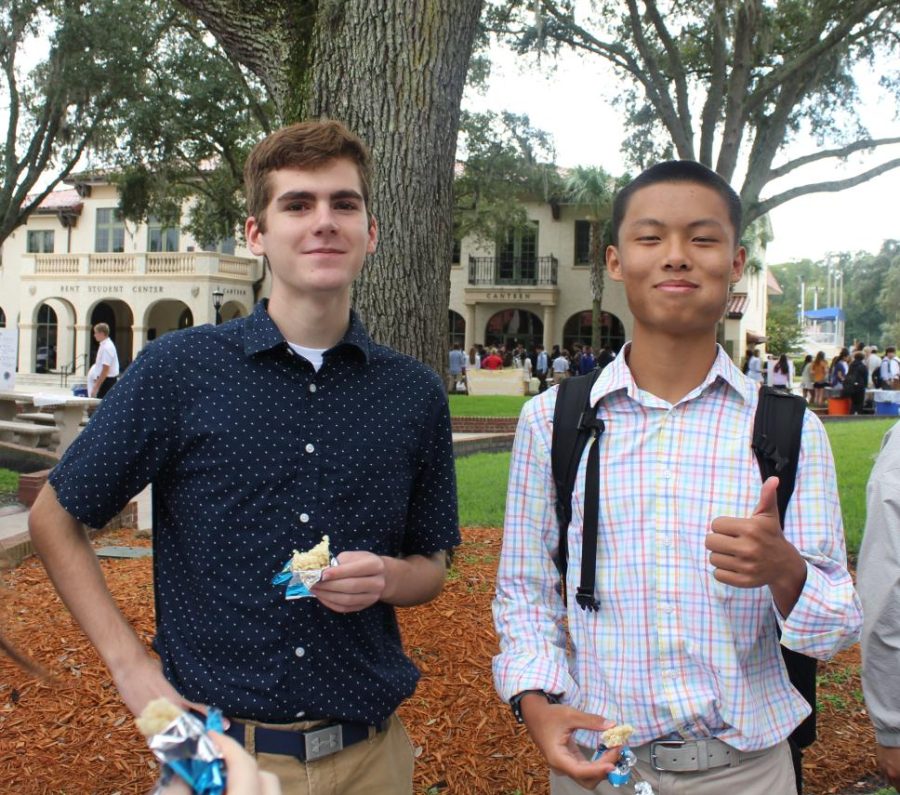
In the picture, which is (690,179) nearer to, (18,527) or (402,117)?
(402,117)

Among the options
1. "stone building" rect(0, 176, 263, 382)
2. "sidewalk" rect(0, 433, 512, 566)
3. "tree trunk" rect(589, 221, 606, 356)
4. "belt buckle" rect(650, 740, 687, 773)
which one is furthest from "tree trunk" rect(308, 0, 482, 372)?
"tree trunk" rect(589, 221, 606, 356)

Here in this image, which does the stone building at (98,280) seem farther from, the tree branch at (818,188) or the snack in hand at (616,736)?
the snack in hand at (616,736)

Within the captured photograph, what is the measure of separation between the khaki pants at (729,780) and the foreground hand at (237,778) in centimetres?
90

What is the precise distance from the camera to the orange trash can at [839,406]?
23.0 meters

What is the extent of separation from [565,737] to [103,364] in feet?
53.5

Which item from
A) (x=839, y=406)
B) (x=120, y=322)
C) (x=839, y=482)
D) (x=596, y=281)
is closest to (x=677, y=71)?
(x=839, y=482)

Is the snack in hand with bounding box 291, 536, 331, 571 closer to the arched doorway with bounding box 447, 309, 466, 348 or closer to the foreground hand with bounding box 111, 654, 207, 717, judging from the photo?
the foreground hand with bounding box 111, 654, 207, 717

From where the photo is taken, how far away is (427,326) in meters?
4.64

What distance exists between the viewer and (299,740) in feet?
6.53

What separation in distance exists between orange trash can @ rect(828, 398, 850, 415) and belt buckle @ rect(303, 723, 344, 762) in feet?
76.6

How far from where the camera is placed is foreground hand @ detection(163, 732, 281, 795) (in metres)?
1.26

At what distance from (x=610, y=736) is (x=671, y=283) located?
3.26 ft

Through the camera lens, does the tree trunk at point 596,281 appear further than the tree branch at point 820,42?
Yes

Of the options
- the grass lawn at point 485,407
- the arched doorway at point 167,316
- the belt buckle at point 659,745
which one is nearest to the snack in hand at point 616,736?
the belt buckle at point 659,745
